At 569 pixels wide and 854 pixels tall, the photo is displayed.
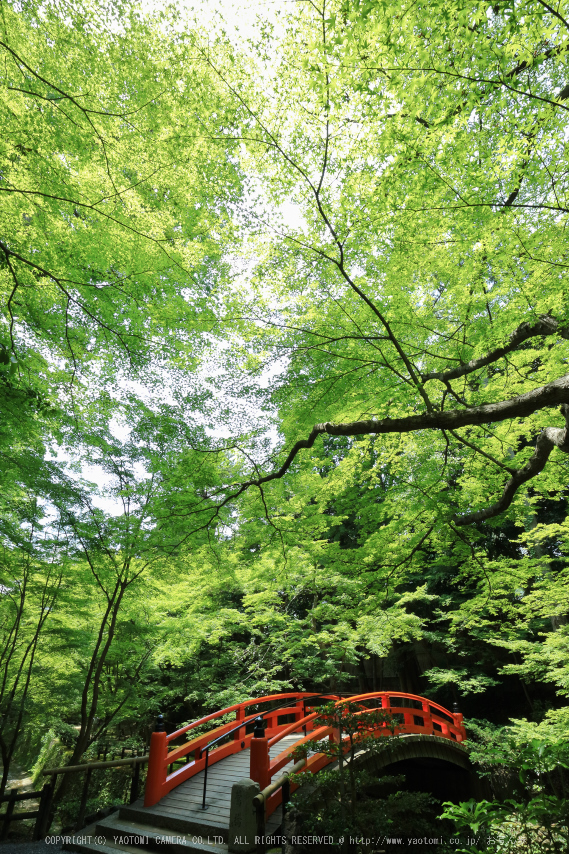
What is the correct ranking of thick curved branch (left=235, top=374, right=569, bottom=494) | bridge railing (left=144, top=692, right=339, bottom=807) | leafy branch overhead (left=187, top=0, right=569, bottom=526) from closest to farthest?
leafy branch overhead (left=187, top=0, right=569, bottom=526) → thick curved branch (left=235, top=374, right=569, bottom=494) → bridge railing (left=144, top=692, right=339, bottom=807)

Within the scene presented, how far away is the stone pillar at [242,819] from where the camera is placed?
14.0 ft

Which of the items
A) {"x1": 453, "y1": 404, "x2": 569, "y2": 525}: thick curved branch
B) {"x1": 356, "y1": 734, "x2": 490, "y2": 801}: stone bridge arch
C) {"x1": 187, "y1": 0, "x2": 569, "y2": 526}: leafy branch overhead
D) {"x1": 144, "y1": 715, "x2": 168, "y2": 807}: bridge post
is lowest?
{"x1": 356, "y1": 734, "x2": 490, "y2": 801}: stone bridge arch

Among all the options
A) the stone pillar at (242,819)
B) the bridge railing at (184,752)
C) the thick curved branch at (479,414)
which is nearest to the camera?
the thick curved branch at (479,414)

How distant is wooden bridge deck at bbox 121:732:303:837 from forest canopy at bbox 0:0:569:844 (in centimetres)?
192

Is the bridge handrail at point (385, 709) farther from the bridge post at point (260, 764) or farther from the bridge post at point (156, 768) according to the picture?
the bridge post at point (156, 768)

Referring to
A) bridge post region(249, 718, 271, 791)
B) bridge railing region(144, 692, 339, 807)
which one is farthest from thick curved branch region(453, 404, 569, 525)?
bridge railing region(144, 692, 339, 807)

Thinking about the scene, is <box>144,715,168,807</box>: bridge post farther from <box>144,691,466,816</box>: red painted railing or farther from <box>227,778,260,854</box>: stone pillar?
<box>227,778,260,854</box>: stone pillar

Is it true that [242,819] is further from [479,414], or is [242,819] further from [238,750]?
[479,414]

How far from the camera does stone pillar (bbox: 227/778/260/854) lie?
14.0 feet

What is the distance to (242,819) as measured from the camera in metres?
4.30

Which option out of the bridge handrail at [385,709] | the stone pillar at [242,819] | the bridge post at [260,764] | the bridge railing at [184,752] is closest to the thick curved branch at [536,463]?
the bridge handrail at [385,709]

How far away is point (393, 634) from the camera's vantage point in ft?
29.6

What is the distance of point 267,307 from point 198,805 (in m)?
6.53

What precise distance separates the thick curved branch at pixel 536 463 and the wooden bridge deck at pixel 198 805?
4468 millimetres
